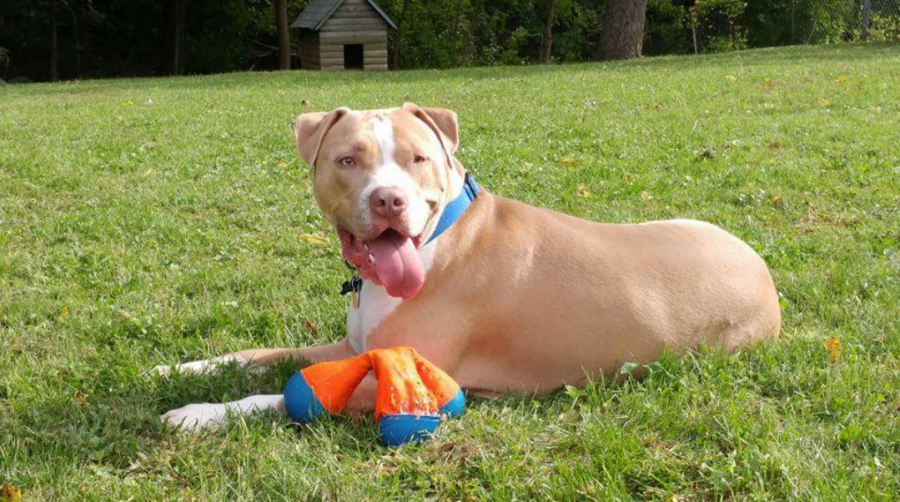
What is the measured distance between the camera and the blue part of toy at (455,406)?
3285mm

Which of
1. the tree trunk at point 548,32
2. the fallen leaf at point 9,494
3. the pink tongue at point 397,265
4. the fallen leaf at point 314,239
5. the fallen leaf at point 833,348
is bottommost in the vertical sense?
the fallen leaf at point 9,494

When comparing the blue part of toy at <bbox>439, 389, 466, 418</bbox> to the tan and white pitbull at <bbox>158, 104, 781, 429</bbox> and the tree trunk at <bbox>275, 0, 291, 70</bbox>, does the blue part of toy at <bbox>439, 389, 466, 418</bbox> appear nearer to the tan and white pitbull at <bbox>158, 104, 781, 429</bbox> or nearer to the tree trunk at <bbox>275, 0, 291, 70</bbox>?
the tan and white pitbull at <bbox>158, 104, 781, 429</bbox>

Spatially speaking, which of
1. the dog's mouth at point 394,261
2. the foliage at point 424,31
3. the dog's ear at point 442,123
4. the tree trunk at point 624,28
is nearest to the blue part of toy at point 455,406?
the dog's mouth at point 394,261

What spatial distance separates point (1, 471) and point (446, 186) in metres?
1.98

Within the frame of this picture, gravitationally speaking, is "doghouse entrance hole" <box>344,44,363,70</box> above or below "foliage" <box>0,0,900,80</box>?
below

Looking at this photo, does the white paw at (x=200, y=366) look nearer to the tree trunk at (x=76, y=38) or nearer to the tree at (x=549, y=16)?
the tree at (x=549, y=16)

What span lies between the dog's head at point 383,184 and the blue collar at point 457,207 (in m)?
0.05

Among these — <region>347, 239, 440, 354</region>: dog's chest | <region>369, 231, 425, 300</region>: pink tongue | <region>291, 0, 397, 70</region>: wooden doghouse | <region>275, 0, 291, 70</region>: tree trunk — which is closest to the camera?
<region>369, 231, 425, 300</region>: pink tongue

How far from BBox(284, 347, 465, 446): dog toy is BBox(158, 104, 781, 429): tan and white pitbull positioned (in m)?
0.11

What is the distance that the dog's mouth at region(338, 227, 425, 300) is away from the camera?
3273 mm

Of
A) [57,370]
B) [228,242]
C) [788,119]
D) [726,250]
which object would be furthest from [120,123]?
[726,250]

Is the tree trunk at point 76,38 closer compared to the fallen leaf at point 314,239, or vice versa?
the fallen leaf at point 314,239

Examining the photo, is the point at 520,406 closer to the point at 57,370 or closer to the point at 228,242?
the point at 57,370

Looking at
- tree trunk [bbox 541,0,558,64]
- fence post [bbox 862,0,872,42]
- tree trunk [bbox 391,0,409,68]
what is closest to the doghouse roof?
tree trunk [bbox 391,0,409,68]
